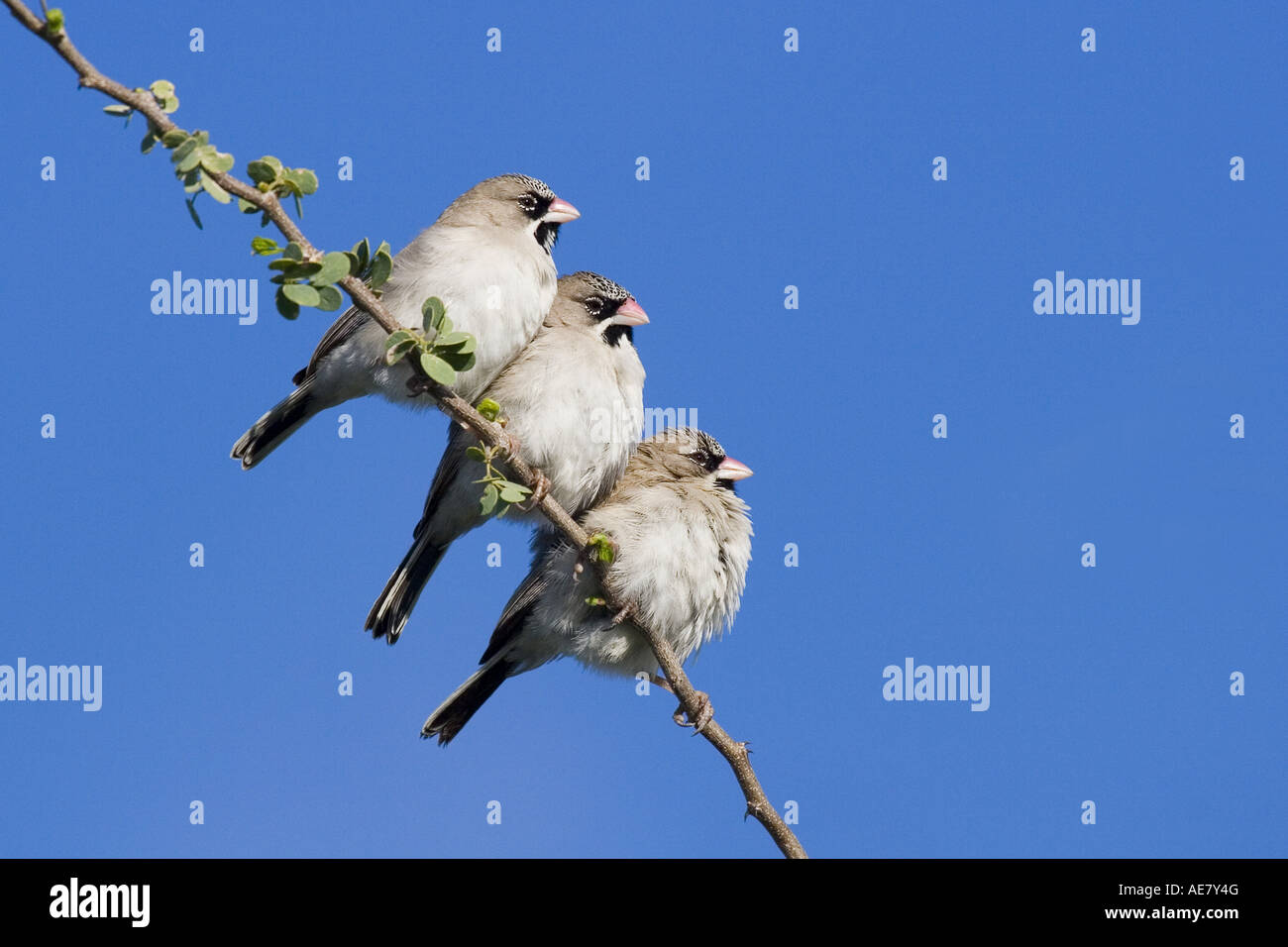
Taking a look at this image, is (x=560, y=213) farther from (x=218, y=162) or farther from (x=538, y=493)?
(x=218, y=162)

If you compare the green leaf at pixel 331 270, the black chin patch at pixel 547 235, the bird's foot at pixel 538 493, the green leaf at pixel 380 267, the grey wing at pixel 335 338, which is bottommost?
the bird's foot at pixel 538 493

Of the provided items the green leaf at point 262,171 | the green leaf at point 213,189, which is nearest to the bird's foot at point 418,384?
the green leaf at point 262,171

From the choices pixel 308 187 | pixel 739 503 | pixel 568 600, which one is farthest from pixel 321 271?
pixel 739 503

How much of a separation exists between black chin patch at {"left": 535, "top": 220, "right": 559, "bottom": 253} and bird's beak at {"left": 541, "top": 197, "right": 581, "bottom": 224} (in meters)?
0.02

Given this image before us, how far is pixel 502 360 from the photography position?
6410 mm

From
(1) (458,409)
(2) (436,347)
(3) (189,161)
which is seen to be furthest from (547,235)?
(3) (189,161)

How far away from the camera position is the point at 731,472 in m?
7.20

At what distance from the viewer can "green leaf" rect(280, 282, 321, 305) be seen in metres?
3.77

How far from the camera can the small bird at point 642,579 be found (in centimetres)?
641

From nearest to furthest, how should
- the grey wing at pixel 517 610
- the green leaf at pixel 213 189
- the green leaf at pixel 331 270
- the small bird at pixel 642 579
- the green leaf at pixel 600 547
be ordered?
the green leaf at pixel 213 189, the green leaf at pixel 331 270, the green leaf at pixel 600 547, the small bird at pixel 642 579, the grey wing at pixel 517 610

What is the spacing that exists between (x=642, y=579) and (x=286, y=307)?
291 cm

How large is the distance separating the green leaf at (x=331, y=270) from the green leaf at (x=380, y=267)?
181mm

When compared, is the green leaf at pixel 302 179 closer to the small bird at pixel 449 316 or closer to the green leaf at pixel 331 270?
the green leaf at pixel 331 270

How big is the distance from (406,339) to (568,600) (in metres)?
2.59
